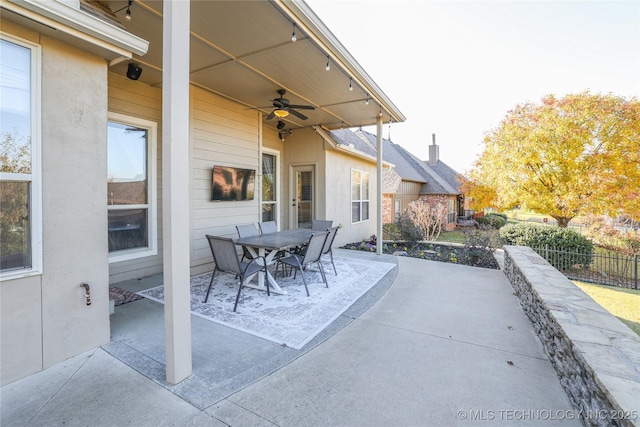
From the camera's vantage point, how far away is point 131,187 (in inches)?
179

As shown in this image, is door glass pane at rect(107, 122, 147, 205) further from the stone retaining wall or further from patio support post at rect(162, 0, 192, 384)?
the stone retaining wall

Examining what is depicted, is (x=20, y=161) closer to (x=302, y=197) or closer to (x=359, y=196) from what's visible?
(x=302, y=197)

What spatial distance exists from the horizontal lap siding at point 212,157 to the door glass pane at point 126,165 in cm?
76

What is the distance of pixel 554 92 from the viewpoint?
30.3 feet

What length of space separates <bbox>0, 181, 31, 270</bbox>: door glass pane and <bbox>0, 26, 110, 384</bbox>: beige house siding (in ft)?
0.36

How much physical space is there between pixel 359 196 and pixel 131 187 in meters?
6.72

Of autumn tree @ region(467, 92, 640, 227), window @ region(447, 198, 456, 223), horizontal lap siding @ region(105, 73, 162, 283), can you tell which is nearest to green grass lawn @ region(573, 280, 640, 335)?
autumn tree @ region(467, 92, 640, 227)

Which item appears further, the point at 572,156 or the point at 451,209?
the point at 451,209

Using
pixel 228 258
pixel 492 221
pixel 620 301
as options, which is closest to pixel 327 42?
pixel 228 258

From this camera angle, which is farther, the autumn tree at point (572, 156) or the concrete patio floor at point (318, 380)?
the autumn tree at point (572, 156)

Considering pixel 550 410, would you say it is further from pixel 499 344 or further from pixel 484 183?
pixel 484 183

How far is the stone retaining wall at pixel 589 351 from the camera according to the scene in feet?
4.85

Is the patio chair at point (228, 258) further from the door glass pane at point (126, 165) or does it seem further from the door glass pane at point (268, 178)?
the door glass pane at point (268, 178)

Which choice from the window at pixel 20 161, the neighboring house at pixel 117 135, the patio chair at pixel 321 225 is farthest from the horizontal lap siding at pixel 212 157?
the window at pixel 20 161
